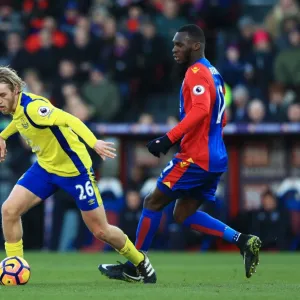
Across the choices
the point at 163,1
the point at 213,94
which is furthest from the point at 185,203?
the point at 163,1

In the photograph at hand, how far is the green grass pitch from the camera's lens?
7656 millimetres

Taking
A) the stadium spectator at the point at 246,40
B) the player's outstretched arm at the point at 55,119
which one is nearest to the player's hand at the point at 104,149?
the player's outstretched arm at the point at 55,119

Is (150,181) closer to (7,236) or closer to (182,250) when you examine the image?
(182,250)

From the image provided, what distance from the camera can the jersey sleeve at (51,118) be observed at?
8461 millimetres

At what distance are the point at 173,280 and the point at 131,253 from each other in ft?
2.75

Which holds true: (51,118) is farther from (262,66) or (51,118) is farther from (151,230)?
(262,66)

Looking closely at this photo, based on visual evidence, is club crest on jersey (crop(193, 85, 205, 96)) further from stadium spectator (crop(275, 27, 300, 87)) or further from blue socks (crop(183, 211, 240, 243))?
stadium spectator (crop(275, 27, 300, 87))

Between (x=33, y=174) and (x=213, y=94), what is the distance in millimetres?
1881

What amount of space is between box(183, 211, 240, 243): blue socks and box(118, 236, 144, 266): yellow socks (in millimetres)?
792

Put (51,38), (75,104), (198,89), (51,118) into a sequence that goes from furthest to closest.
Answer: (51,38), (75,104), (198,89), (51,118)

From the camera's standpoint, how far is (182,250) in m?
16.8

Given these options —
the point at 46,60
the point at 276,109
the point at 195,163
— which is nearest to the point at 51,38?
the point at 46,60

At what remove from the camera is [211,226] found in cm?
973

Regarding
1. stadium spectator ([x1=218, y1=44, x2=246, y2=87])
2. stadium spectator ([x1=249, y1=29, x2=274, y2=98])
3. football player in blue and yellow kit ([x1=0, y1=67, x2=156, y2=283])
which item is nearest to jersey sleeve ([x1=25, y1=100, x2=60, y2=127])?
football player in blue and yellow kit ([x1=0, y1=67, x2=156, y2=283])
